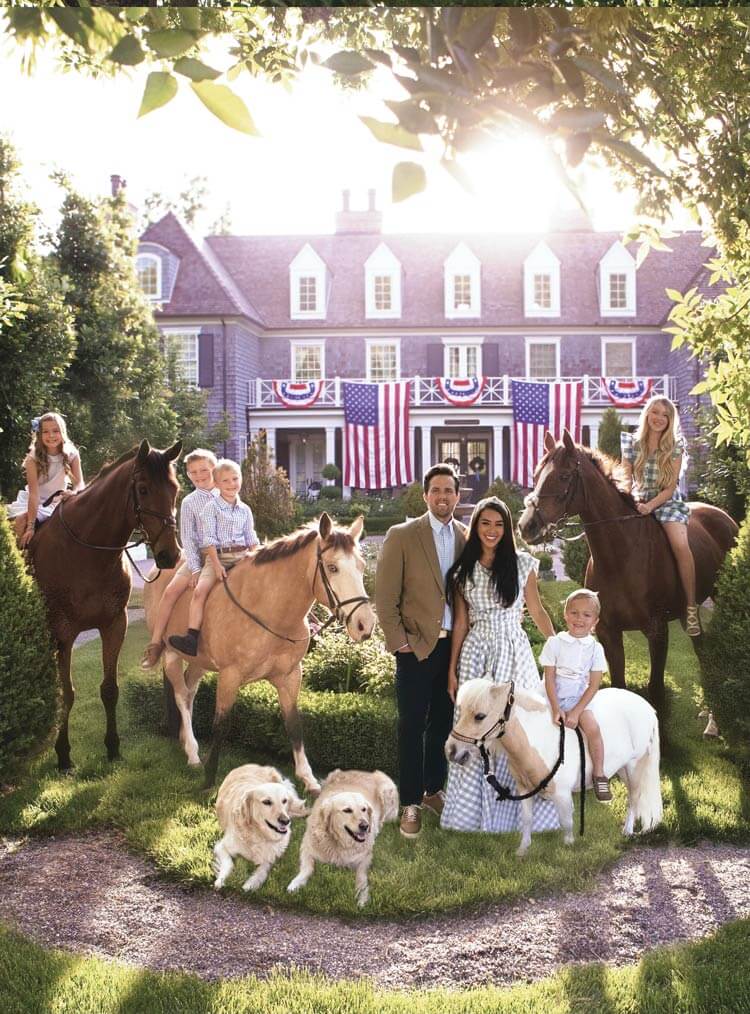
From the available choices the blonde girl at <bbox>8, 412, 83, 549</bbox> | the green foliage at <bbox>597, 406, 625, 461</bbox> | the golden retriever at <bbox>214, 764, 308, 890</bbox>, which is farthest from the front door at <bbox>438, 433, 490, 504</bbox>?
the blonde girl at <bbox>8, 412, 83, 549</bbox>

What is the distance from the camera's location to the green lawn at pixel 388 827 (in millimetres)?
3258

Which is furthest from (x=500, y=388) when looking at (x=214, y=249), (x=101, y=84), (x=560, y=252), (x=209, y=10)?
(x=101, y=84)

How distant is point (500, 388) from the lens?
13.5 ft

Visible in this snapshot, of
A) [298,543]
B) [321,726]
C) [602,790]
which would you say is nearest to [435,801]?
[321,726]

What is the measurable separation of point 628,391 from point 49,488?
109 inches

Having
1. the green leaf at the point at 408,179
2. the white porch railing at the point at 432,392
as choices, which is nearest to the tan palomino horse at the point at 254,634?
the white porch railing at the point at 432,392

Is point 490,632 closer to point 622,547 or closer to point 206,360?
point 622,547

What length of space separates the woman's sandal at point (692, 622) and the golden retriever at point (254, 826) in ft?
6.41

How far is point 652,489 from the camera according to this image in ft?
13.5

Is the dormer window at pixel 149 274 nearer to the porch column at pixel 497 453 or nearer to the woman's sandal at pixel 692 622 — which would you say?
the porch column at pixel 497 453

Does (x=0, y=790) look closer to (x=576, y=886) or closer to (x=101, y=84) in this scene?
(x=576, y=886)

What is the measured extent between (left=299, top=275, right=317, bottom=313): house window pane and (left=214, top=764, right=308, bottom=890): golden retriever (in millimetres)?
2267

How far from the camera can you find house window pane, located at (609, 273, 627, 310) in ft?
13.7

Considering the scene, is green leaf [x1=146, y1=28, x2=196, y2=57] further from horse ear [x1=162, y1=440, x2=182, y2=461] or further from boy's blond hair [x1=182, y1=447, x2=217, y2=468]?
boy's blond hair [x1=182, y1=447, x2=217, y2=468]
